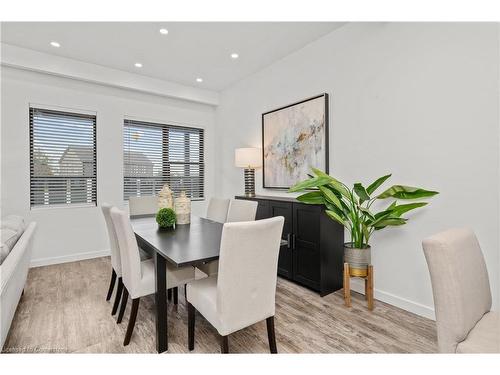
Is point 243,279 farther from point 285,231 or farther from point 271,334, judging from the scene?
point 285,231

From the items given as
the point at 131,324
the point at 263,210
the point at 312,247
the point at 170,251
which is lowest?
the point at 131,324

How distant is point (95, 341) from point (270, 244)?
1.55m

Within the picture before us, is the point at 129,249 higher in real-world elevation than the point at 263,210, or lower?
lower

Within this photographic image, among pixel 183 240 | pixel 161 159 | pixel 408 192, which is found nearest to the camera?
A: pixel 183 240

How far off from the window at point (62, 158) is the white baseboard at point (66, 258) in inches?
30.5

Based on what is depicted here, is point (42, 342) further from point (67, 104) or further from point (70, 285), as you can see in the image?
point (67, 104)

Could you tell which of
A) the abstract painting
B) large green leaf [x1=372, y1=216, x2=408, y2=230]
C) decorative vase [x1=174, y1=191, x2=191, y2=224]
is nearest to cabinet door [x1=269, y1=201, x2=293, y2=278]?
the abstract painting

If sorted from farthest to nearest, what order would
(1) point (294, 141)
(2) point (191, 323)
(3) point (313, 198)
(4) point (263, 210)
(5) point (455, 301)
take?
(1) point (294, 141)
(4) point (263, 210)
(3) point (313, 198)
(2) point (191, 323)
(5) point (455, 301)

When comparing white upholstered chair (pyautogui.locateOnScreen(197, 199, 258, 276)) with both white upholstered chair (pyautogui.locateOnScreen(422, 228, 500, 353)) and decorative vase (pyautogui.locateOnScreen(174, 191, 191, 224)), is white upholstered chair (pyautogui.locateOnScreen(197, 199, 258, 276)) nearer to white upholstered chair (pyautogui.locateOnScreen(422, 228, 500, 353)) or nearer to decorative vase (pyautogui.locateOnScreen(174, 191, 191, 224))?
decorative vase (pyautogui.locateOnScreen(174, 191, 191, 224))

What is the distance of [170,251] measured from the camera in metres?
1.70

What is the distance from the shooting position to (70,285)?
9.84 feet

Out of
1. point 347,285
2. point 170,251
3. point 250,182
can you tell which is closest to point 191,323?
point 170,251

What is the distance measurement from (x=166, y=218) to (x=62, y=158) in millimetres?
2537
